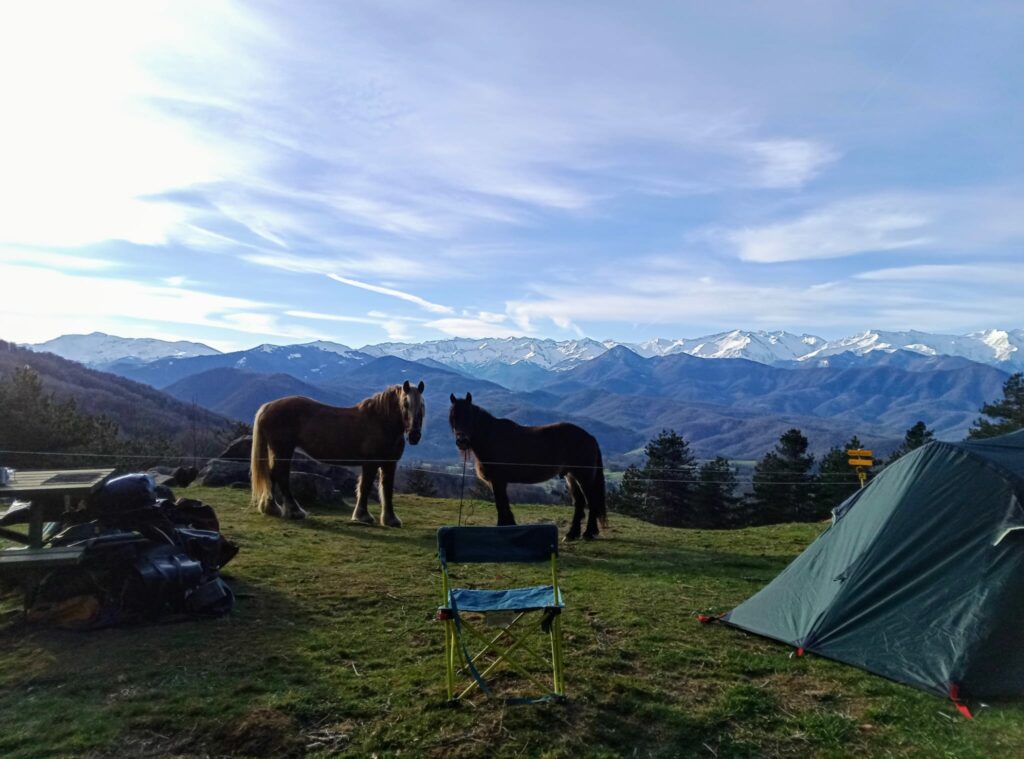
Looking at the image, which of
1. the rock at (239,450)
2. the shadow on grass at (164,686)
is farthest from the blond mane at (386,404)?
the rock at (239,450)

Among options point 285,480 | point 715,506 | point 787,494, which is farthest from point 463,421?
point 787,494

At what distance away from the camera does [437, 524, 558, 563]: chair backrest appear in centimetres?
584

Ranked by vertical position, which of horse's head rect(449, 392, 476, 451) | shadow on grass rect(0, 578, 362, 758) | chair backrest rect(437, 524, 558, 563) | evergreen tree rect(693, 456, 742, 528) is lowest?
evergreen tree rect(693, 456, 742, 528)

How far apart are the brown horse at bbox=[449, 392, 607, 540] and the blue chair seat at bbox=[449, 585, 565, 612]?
6623 millimetres

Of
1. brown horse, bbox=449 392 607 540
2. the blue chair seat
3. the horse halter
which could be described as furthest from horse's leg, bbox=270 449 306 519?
the blue chair seat

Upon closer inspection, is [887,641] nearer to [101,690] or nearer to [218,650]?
[218,650]

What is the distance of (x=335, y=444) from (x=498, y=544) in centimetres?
890

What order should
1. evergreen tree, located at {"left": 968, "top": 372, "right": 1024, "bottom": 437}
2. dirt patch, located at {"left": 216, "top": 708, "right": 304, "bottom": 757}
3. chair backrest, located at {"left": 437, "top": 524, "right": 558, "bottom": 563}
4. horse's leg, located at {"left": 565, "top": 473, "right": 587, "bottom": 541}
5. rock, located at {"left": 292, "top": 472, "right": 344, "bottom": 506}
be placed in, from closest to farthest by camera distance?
1. dirt patch, located at {"left": 216, "top": 708, "right": 304, "bottom": 757}
2. chair backrest, located at {"left": 437, "top": 524, "right": 558, "bottom": 563}
3. horse's leg, located at {"left": 565, "top": 473, "right": 587, "bottom": 541}
4. rock, located at {"left": 292, "top": 472, "right": 344, "bottom": 506}
5. evergreen tree, located at {"left": 968, "top": 372, "right": 1024, "bottom": 437}

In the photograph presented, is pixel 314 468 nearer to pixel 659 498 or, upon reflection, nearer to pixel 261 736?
pixel 261 736

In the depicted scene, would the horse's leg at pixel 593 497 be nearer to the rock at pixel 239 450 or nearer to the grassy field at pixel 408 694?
the grassy field at pixel 408 694

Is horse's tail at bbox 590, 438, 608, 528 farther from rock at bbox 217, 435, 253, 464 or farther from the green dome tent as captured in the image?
rock at bbox 217, 435, 253, 464

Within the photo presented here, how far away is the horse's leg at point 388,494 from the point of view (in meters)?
13.8

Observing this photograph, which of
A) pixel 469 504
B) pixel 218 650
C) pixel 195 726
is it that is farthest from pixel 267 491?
pixel 195 726

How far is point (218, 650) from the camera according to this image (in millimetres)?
6262
